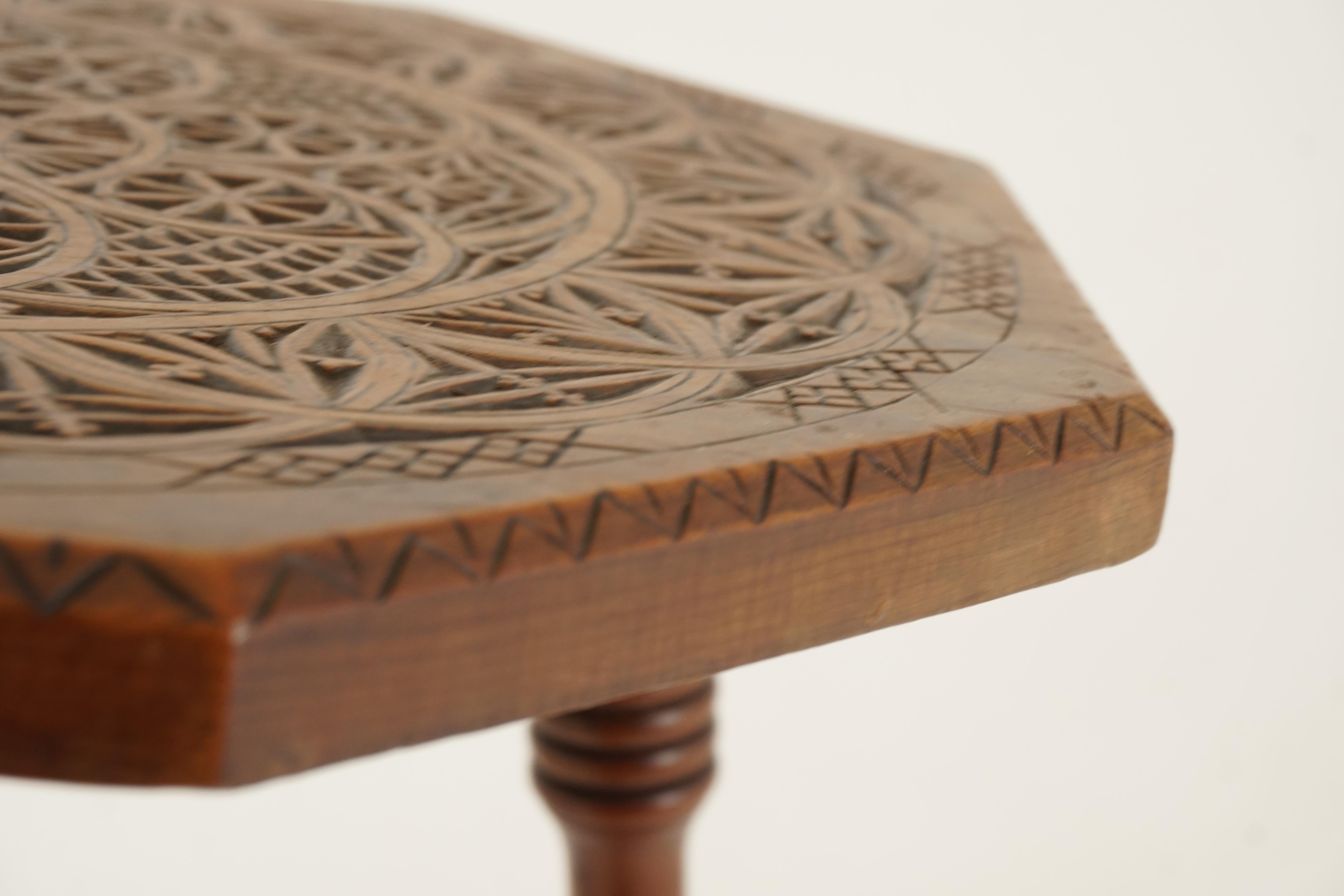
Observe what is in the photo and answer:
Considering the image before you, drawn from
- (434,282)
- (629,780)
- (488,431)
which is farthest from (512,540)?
(629,780)

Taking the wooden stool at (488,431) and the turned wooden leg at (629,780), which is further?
the turned wooden leg at (629,780)

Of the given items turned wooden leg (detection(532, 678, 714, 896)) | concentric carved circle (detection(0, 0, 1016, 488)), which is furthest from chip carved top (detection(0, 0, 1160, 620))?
turned wooden leg (detection(532, 678, 714, 896))

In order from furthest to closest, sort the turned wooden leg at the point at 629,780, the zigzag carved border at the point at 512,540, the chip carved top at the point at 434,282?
the turned wooden leg at the point at 629,780, the chip carved top at the point at 434,282, the zigzag carved border at the point at 512,540

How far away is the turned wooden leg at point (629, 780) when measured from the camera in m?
0.85

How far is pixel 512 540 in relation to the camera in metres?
0.47

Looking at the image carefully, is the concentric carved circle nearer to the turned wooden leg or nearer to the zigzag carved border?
the zigzag carved border

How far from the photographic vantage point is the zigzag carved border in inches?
16.1

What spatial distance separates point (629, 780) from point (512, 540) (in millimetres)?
427

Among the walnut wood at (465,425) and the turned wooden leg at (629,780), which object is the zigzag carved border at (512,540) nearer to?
the walnut wood at (465,425)

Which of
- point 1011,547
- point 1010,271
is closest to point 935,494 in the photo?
point 1011,547

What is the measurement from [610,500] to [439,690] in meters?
0.08

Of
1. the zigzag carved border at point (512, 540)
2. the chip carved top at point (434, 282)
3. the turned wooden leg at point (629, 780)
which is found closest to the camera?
the zigzag carved border at point (512, 540)

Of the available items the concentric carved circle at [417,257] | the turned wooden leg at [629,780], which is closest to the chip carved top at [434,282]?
the concentric carved circle at [417,257]

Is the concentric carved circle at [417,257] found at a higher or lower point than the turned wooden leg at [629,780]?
higher
